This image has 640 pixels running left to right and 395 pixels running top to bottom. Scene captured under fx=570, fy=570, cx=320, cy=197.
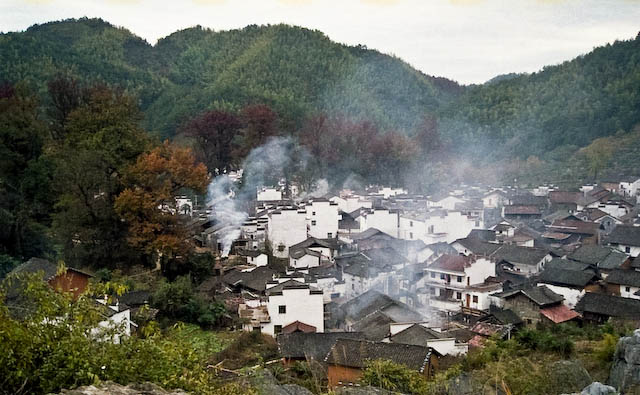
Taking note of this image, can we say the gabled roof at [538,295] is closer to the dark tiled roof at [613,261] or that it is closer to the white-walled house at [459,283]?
the white-walled house at [459,283]

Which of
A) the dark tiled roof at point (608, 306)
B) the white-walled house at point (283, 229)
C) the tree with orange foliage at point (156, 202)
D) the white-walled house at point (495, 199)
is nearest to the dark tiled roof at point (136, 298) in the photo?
the tree with orange foliage at point (156, 202)

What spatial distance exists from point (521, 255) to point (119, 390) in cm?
1865

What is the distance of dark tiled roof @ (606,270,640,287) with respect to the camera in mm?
16516

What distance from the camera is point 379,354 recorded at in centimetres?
1004

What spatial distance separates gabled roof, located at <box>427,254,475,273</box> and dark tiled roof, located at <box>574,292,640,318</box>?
321 centimetres

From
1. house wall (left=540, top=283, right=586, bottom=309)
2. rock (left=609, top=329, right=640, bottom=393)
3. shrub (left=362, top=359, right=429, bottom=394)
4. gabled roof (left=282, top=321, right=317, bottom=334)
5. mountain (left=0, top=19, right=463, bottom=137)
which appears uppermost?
mountain (left=0, top=19, right=463, bottom=137)

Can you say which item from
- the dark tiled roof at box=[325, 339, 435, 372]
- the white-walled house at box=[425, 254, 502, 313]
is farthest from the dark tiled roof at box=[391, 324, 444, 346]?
the white-walled house at box=[425, 254, 502, 313]

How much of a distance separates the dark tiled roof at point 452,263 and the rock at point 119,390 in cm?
1429

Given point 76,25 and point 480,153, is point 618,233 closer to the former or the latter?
point 480,153

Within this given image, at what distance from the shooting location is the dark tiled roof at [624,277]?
16.5m

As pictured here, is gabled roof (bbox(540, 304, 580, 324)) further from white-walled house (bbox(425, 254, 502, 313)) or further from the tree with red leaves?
the tree with red leaves

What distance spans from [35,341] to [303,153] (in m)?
30.3

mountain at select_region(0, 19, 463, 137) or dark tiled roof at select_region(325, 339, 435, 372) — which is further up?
mountain at select_region(0, 19, 463, 137)

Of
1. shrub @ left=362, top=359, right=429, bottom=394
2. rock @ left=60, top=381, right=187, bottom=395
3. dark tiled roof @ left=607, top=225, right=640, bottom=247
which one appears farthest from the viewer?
dark tiled roof @ left=607, top=225, right=640, bottom=247
